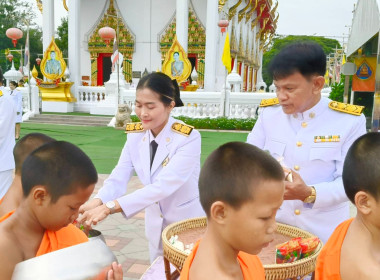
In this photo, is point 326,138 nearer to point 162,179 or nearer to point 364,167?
point 364,167

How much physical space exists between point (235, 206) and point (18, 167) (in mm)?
1152

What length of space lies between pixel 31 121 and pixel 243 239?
14055 mm

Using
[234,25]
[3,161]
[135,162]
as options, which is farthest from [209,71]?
[135,162]

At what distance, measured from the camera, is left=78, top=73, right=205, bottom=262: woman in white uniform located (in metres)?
2.25

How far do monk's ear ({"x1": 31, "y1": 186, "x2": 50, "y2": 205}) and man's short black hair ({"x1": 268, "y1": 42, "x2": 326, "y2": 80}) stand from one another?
1.21 metres

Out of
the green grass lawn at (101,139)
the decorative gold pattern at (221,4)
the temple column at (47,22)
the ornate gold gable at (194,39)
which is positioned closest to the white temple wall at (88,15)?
the temple column at (47,22)

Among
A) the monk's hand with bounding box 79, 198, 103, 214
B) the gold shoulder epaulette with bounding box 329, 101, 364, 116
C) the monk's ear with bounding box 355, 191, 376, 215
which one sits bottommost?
the monk's hand with bounding box 79, 198, 103, 214

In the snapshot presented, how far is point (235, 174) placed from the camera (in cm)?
124

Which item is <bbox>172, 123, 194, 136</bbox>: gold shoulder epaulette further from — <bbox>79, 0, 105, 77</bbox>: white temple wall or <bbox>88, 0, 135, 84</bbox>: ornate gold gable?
<bbox>79, 0, 105, 77</bbox>: white temple wall

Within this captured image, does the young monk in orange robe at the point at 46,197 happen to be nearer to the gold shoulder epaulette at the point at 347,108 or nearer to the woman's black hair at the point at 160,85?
the woman's black hair at the point at 160,85

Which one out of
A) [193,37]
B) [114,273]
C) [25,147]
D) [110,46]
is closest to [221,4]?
[193,37]

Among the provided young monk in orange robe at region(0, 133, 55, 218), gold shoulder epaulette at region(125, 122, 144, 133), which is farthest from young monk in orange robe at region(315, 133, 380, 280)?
gold shoulder epaulette at region(125, 122, 144, 133)

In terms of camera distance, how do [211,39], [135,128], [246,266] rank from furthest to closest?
[211,39]
[135,128]
[246,266]

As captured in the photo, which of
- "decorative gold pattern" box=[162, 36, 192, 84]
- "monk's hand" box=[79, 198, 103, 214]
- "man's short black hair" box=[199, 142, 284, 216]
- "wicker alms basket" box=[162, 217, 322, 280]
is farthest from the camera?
"decorative gold pattern" box=[162, 36, 192, 84]
